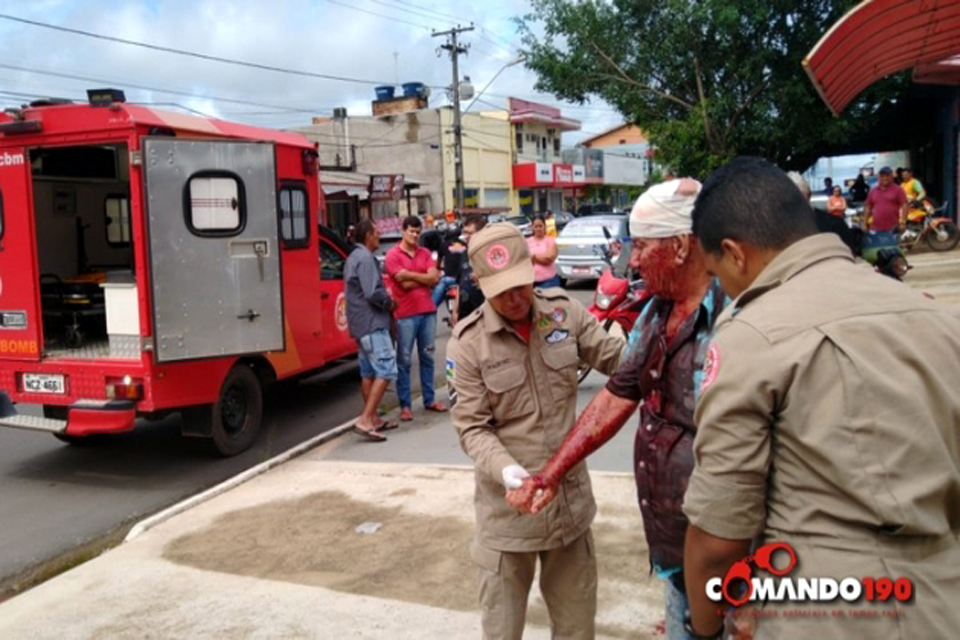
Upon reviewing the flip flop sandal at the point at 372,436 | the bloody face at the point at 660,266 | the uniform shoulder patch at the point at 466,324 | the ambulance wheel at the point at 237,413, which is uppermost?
the bloody face at the point at 660,266

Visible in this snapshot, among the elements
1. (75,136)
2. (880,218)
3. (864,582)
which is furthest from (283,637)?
(880,218)

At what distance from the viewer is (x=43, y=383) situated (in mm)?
6539

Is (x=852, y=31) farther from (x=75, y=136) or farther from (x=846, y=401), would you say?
(x=846, y=401)

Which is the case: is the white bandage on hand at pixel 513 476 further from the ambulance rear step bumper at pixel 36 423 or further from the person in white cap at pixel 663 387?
the ambulance rear step bumper at pixel 36 423

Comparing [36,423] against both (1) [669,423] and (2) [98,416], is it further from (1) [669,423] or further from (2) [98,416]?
(1) [669,423]

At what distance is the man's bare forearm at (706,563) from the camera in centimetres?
158

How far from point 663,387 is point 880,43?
8.10 meters

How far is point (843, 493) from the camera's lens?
1.43m

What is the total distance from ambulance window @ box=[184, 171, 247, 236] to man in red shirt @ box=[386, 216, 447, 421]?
1.61 meters

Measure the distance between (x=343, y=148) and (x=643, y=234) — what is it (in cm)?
4198

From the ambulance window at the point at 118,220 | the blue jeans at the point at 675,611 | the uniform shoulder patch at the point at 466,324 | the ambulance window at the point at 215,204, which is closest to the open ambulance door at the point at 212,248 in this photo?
the ambulance window at the point at 215,204

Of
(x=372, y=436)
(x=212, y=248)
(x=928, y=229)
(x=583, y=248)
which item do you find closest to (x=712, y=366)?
(x=212, y=248)

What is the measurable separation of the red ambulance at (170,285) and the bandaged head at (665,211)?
449cm

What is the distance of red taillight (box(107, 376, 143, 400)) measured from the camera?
614 cm
